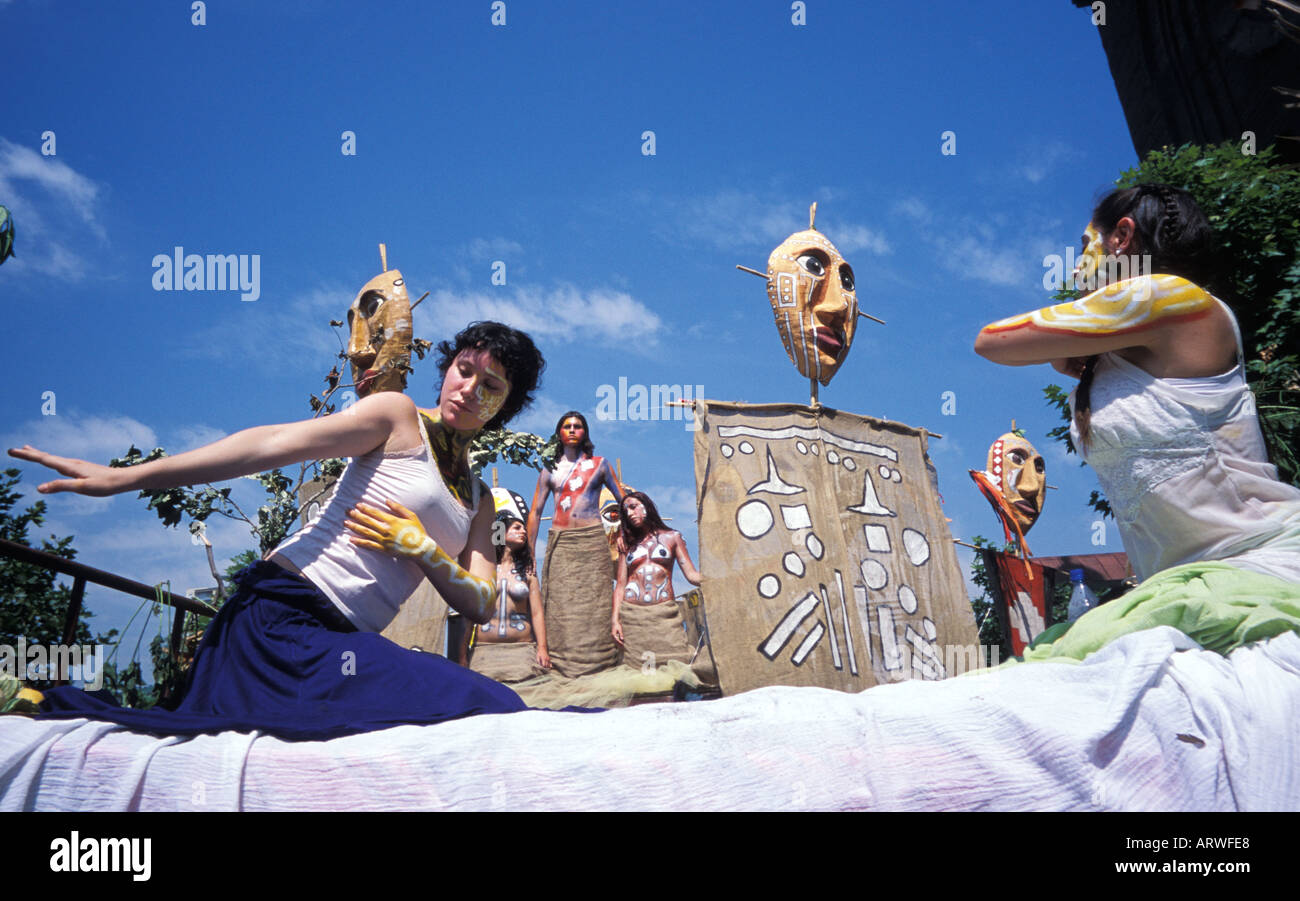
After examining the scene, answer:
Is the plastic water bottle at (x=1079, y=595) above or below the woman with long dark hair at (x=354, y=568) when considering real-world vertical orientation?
below

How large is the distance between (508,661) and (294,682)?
5107mm

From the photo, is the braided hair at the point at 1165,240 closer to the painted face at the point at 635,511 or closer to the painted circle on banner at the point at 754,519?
the painted circle on banner at the point at 754,519

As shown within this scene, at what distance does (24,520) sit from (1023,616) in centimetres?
835

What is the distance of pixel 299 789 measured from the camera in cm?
122

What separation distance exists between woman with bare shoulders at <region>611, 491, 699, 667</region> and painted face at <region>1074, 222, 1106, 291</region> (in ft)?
16.9

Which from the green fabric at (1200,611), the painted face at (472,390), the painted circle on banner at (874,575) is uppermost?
the painted face at (472,390)

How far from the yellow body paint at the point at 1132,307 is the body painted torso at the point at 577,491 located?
5.61m

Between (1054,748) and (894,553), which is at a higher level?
(894,553)

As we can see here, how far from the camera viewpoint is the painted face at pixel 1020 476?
29.3ft

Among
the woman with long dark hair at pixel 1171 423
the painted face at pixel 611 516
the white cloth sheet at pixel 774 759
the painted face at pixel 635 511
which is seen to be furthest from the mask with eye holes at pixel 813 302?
the white cloth sheet at pixel 774 759

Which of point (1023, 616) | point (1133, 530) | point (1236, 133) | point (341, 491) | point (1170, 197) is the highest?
point (1236, 133)
